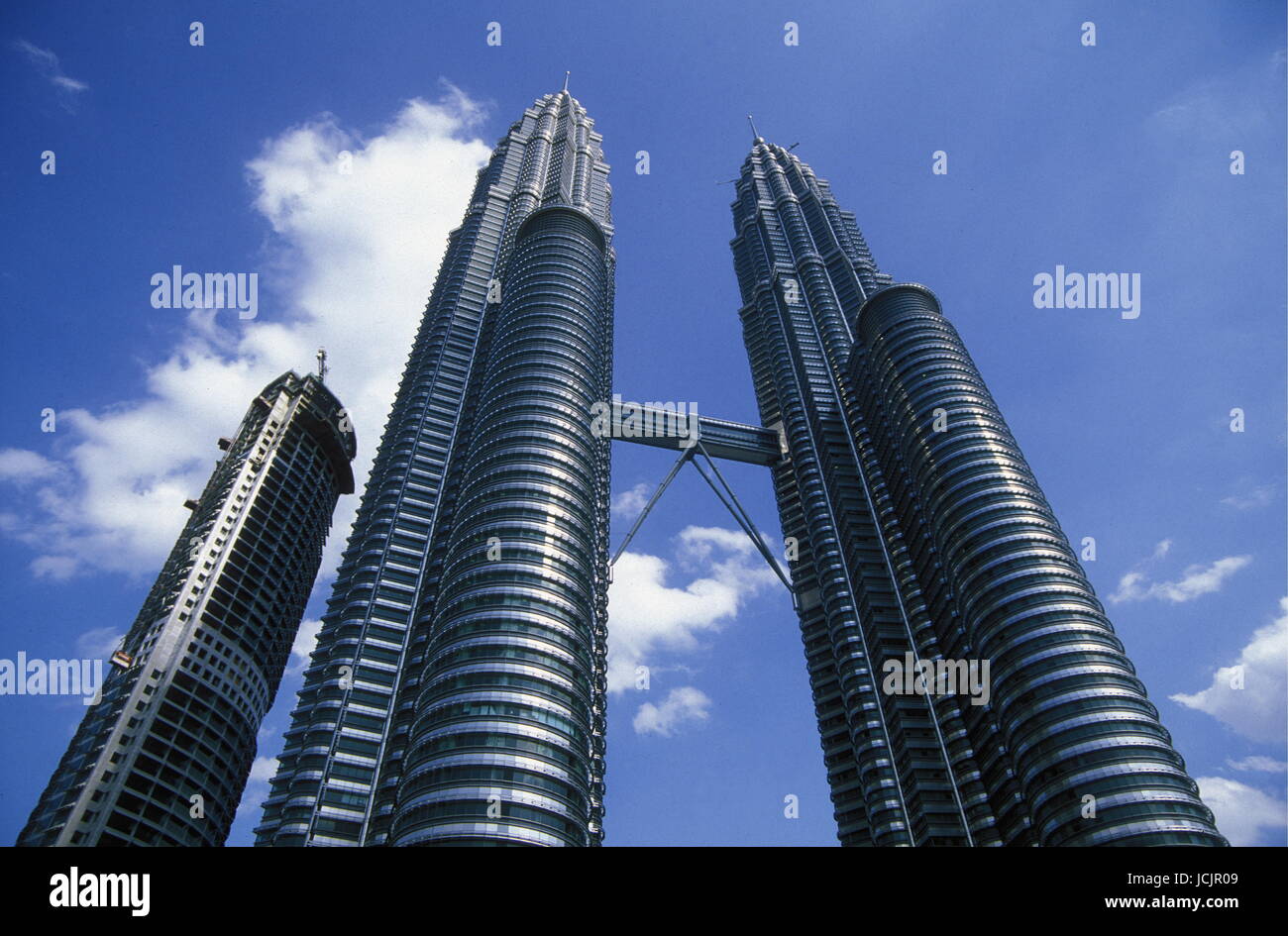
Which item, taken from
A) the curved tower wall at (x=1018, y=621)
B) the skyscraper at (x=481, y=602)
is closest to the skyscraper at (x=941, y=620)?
the curved tower wall at (x=1018, y=621)

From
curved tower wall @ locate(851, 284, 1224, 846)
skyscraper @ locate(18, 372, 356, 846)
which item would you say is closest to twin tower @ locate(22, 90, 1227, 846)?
curved tower wall @ locate(851, 284, 1224, 846)

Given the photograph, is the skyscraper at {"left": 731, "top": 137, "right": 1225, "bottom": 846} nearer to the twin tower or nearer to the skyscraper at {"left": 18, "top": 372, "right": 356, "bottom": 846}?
the twin tower

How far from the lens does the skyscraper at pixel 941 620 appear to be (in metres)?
Answer: 84.1

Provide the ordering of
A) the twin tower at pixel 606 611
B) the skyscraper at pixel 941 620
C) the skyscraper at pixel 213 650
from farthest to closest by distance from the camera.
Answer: the skyscraper at pixel 213 650 < the skyscraper at pixel 941 620 < the twin tower at pixel 606 611

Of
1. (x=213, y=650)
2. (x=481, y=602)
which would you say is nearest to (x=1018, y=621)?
(x=481, y=602)

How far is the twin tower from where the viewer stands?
8319 centimetres

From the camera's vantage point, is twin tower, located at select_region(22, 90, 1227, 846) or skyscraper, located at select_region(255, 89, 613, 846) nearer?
skyscraper, located at select_region(255, 89, 613, 846)

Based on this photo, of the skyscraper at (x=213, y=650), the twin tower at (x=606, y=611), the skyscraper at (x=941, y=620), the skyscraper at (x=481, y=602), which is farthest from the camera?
the skyscraper at (x=213, y=650)

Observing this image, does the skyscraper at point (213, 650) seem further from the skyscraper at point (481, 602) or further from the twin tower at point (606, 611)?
the skyscraper at point (481, 602)

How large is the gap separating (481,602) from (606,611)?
30.8m

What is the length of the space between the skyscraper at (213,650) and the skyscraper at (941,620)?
276 ft

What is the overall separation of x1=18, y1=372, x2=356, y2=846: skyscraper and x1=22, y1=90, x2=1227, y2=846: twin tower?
492 inches
